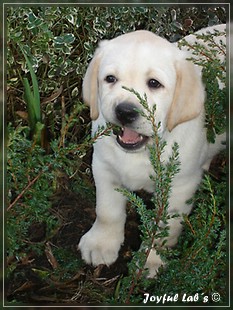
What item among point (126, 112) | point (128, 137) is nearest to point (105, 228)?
point (128, 137)

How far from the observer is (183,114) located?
292 cm

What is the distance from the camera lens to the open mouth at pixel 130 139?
9.48 feet

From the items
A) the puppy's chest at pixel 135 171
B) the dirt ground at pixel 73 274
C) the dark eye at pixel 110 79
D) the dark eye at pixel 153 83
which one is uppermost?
the dark eye at pixel 153 83

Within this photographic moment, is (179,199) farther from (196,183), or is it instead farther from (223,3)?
(223,3)

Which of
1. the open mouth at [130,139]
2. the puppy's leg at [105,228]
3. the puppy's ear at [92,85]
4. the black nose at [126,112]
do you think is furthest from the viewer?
the puppy's leg at [105,228]

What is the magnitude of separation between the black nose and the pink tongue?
0.58ft

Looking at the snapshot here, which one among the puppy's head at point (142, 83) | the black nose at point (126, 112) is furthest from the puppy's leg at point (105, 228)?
the black nose at point (126, 112)

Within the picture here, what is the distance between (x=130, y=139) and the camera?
2.91 metres

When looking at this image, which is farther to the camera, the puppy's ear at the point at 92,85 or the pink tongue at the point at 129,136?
the puppy's ear at the point at 92,85

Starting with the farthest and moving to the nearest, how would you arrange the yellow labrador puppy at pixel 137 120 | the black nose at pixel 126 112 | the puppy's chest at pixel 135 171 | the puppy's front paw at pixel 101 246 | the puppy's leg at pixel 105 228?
1. the puppy's front paw at pixel 101 246
2. the puppy's leg at pixel 105 228
3. the puppy's chest at pixel 135 171
4. the yellow labrador puppy at pixel 137 120
5. the black nose at pixel 126 112

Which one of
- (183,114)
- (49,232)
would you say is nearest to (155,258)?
(49,232)

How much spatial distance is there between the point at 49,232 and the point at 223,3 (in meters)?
1.55

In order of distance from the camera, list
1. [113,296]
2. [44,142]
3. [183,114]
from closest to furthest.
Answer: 1. [183,114]
2. [113,296]
3. [44,142]

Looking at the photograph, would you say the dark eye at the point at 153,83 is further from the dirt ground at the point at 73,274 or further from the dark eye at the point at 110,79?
the dirt ground at the point at 73,274
